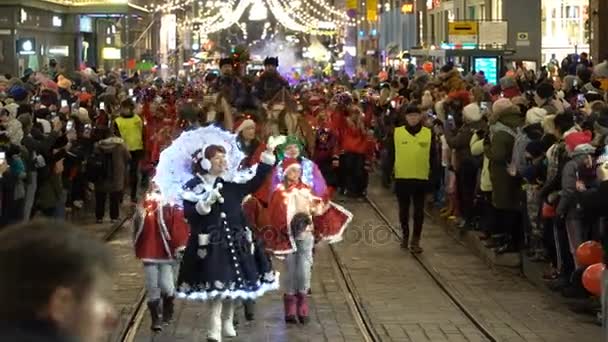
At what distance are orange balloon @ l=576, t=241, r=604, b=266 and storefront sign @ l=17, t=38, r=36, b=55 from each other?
34.1 meters

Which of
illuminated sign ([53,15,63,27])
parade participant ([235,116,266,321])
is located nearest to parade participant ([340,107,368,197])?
parade participant ([235,116,266,321])

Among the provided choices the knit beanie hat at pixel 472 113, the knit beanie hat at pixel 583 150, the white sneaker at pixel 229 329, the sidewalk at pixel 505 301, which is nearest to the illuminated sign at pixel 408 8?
the knit beanie hat at pixel 472 113

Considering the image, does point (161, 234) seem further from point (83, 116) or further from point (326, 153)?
point (326, 153)

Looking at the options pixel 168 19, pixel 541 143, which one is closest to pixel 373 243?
pixel 541 143

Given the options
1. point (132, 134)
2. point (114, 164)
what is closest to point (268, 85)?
point (132, 134)

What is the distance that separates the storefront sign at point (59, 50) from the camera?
51.2 metres

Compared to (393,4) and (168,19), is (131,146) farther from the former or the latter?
(168,19)

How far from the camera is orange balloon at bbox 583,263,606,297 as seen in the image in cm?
1140

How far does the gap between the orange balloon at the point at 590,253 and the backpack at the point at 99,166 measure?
1005cm

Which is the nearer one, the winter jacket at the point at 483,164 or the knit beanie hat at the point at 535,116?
the knit beanie hat at the point at 535,116

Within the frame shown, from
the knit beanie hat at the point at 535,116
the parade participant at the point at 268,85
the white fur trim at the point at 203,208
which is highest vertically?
the parade participant at the point at 268,85

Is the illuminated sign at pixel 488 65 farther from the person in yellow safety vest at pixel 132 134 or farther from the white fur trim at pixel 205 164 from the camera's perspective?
the white fur trim at pixel 205 164

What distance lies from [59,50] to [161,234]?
4182 cm

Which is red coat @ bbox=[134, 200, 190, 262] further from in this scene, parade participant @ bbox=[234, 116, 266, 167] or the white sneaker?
parade participant @ bbox=[234, 116, 266, 167]
